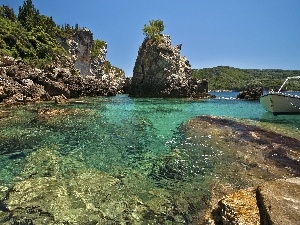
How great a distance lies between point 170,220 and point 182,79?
7304 cm

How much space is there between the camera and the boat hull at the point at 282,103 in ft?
113

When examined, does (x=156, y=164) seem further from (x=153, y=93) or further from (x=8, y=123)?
(x=153, y=93)

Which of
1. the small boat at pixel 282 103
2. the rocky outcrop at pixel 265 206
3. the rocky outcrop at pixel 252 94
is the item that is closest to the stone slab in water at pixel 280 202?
the rocky outcrop at pixel 265 206

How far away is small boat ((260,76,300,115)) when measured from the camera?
34406mm

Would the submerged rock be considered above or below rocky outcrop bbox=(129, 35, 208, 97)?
below

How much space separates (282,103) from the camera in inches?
1380

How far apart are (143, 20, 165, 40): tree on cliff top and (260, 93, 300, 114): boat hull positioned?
55493 millimetres

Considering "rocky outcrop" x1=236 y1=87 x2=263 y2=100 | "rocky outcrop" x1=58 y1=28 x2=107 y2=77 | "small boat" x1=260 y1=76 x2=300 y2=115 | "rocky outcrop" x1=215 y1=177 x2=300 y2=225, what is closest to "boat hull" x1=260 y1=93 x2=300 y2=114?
"small boat" x1=260 y1=76 x2=300 y2=115

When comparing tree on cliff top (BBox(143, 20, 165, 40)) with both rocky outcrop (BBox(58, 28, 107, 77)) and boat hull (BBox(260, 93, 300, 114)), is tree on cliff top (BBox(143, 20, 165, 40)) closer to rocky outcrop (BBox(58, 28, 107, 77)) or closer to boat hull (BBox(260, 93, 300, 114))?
rocky outcrop (BBox(58, 28, 107, 77))

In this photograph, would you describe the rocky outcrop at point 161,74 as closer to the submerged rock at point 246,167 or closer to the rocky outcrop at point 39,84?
the rocky outcrop at point 39,84

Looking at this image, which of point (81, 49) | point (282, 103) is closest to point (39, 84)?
point (282, 103)

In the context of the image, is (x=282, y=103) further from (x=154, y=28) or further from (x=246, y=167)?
(x=154, y=28)

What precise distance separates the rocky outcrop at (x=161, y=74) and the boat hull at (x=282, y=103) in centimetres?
4212

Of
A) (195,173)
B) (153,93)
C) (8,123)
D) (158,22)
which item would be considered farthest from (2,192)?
(158,22)
